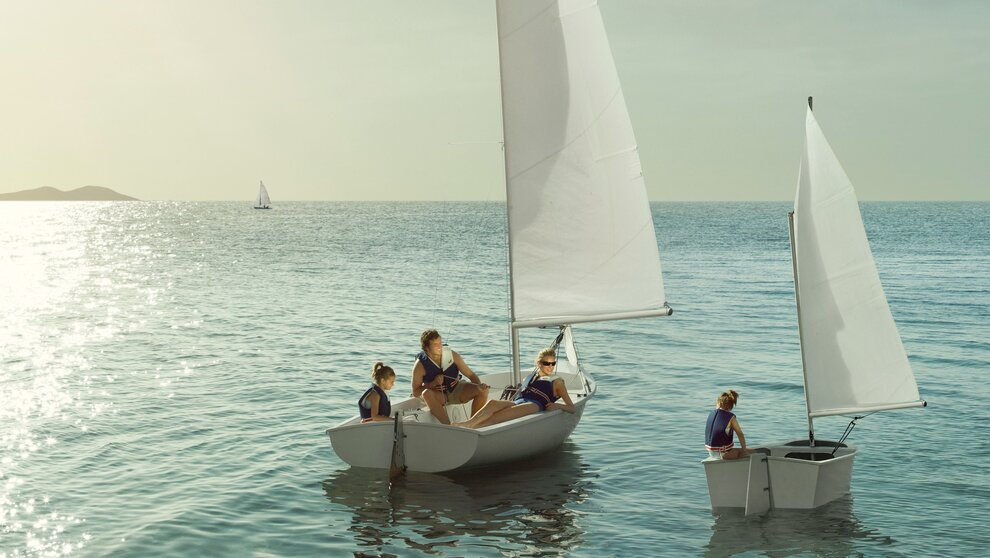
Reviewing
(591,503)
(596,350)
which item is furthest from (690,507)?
(596,350)

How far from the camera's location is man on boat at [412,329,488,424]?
1616 centimetres

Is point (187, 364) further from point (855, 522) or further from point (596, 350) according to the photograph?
point (855, 522)

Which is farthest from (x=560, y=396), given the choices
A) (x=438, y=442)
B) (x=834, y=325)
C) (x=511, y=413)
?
(x=834, y=325)

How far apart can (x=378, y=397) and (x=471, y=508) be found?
2.32 meters

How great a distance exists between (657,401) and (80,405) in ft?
43.3

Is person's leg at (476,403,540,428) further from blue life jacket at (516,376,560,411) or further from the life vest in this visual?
the life vest

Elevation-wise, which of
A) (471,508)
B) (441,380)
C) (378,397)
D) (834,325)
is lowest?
(471,508)

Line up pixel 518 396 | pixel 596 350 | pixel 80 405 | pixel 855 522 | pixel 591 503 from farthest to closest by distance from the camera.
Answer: pixel 596 350
pixel 80 405
pixel 518 396
pixel 591 503
pixel 855 522

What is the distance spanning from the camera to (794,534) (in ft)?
43.0

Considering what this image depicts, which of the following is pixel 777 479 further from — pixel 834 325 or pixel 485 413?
pixel 485 413

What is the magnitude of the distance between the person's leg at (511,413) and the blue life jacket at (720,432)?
10.8 feet

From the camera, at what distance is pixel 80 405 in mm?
21719

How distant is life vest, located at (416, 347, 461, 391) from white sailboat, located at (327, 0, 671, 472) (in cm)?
57

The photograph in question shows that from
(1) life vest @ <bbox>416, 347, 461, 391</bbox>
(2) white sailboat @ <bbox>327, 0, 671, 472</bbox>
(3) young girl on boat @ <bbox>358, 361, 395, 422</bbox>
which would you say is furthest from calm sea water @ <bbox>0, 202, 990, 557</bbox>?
(2) white sailboat @ <bbox>327, 0, 671, 472</bbox>
